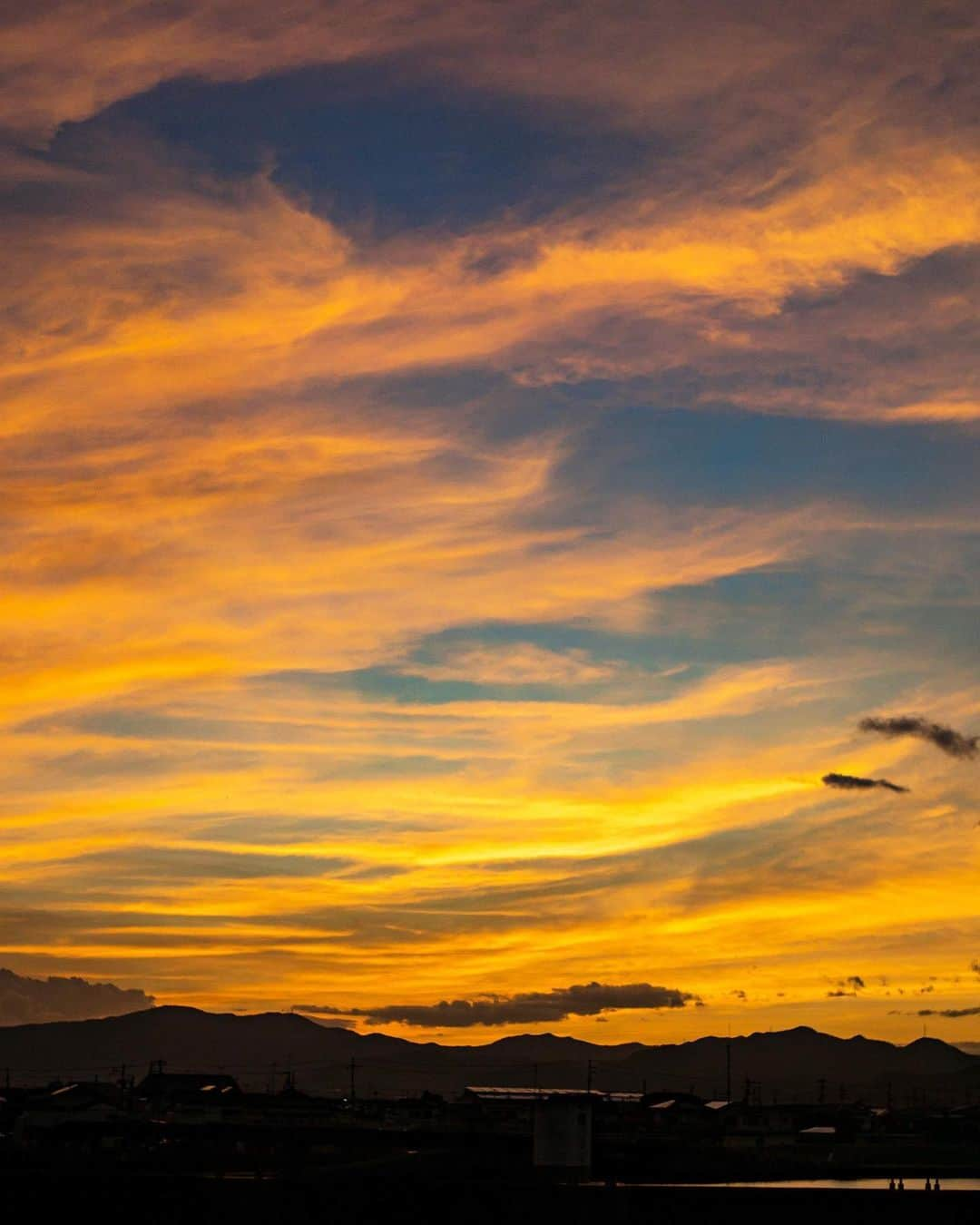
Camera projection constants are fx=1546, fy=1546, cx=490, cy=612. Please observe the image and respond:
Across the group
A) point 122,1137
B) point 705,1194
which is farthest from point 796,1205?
point 122,1137

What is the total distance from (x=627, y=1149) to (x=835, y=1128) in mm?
54265

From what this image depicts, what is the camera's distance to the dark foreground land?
70.2m

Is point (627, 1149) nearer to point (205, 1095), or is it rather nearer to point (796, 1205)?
point (796, 1205)

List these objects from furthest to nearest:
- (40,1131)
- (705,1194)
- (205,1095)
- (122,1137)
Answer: (205,1095), (40,1131), (122,1137), (705,1194)

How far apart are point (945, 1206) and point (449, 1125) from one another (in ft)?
370


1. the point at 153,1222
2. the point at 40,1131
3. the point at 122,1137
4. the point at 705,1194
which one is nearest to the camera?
the point at 153,1222

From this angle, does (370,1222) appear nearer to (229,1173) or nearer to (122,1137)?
(229,1173)

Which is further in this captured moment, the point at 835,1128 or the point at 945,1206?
the point at 835,1128

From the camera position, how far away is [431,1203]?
76250 mm

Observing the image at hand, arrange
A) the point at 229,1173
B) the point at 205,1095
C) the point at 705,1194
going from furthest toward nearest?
the point at 205,1095 → the point at 229,1173 → the point at 705,1194

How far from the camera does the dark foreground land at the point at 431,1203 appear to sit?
7019 centimetres

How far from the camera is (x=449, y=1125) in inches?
7298

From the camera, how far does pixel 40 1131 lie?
152m

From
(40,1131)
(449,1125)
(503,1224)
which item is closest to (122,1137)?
(40,1131)
